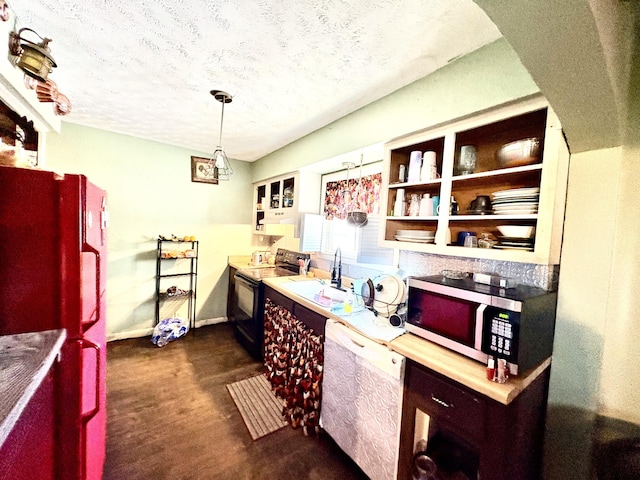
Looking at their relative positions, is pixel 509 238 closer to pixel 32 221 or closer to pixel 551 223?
pixel 551 223

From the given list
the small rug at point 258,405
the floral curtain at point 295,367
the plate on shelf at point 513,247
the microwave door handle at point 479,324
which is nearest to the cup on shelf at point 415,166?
the plate on shelf at point 513,247

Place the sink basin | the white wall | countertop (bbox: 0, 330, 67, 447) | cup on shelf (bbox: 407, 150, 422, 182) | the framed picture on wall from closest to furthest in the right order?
1. countertop (bbox: 0, 330, 67, 447)
2. cup on shelf (bbox: 407, 150, 422, 182)
3. the sink basin
4. the white wall
5. the framed picture on wall

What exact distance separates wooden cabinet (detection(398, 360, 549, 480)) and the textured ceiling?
1.62 meters

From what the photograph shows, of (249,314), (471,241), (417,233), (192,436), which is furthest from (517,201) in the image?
(249,314)

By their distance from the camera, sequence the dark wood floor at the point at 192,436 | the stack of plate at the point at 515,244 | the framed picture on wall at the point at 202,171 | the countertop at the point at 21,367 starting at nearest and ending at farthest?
the countertop at the point at 21,367, the stack of plate at the point at 515,244, the dark wood floor at the point at 192,436, the framed picture on wall at the point at 202,171

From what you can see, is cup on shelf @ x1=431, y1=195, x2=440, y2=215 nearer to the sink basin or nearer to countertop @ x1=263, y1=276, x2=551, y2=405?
countertop @ x1=263, y1=276, x2=551, y2=405

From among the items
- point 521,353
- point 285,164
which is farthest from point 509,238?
point 285,164

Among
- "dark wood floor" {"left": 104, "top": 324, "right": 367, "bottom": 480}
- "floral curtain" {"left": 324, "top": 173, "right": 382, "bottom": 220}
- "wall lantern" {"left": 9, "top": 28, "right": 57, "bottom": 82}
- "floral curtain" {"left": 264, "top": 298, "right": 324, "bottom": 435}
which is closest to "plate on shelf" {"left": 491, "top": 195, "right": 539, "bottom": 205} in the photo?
"floral curtain" {"left": 324, "top": 173, "right": 382, "bottom": 220}

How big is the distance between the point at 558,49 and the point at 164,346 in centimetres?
383

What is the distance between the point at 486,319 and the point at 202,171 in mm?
3590

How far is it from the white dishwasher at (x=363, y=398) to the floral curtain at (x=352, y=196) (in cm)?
120

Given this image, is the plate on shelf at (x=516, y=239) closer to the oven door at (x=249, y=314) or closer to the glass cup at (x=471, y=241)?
the glass cup at (x=471, y=241)

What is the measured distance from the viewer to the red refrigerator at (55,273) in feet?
2.98

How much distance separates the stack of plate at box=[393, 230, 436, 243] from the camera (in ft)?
5.12
